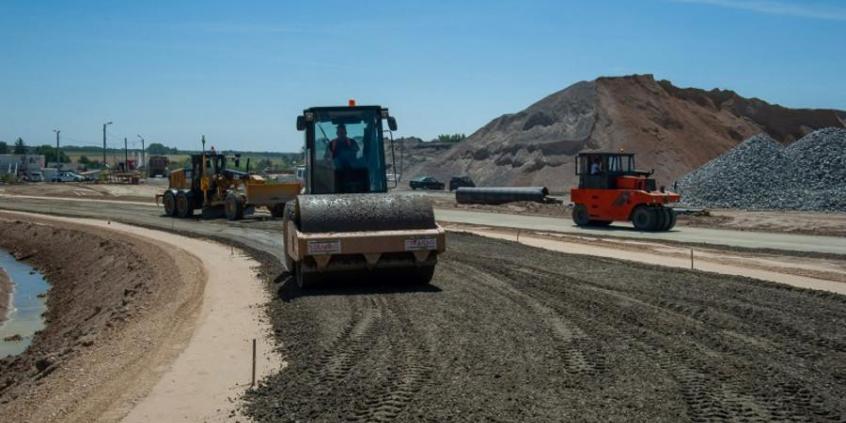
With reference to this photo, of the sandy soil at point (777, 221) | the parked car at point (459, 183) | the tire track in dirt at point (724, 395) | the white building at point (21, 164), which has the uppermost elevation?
the white building at point (21, 164)

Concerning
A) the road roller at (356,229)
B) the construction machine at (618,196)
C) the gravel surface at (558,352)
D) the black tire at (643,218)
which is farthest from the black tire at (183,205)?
the gravel surface at (558,352)

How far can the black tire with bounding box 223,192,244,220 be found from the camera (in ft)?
101

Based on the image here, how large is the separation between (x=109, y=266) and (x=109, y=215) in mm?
15306

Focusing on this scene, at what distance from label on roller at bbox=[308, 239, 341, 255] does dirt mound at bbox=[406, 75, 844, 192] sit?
168 ft

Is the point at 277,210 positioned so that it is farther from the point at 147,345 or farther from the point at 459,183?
the point at 459,183

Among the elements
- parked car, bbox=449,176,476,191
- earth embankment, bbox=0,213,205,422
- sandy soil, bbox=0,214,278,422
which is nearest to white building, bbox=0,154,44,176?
parked car, bbox=449,176,476,191

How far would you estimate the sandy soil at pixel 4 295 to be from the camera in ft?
66.1

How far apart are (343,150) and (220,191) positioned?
19543mm

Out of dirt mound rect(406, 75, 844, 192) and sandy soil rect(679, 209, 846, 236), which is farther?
dirt mound rect(406, 75, 844, 192)

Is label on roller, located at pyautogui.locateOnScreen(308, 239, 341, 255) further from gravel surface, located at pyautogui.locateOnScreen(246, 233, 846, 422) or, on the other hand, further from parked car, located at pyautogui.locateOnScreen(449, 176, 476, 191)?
parked car, located at pyautogui.locateOnScreen(449, 176, 476, 191)

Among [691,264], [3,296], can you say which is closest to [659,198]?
[691,264]

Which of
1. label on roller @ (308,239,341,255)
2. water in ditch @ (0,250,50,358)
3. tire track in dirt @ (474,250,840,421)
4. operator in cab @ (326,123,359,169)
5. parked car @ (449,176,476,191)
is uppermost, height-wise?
operator in cab @ (326,123,359,169)

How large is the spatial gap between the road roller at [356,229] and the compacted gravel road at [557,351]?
0.34 metres

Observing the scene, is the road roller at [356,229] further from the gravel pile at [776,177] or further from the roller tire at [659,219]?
the gravel pile at [776,177]
